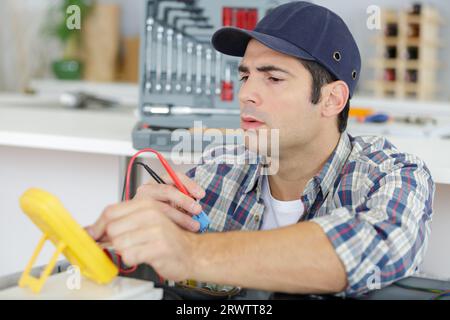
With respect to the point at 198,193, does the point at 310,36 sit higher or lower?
higher

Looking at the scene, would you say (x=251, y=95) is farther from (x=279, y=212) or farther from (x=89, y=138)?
(x=89, y=138)

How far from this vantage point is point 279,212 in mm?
1392

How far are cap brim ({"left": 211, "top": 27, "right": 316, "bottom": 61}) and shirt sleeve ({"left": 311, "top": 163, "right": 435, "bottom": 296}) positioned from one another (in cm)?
30

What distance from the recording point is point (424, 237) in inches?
43.4

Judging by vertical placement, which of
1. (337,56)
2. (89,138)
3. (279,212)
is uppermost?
(337,56)

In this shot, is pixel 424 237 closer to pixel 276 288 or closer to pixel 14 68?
pixel 276 288

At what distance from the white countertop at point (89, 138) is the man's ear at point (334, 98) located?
256 millimetres

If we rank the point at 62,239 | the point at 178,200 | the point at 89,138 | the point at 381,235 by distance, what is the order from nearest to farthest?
the point at 62,239 < the point at 381,235 < the point at 178,200 < the point at 89,138

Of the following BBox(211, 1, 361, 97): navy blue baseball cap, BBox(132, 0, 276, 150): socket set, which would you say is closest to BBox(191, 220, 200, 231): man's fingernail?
BBox(211, 1, 361, 97): navy blue baseball cap

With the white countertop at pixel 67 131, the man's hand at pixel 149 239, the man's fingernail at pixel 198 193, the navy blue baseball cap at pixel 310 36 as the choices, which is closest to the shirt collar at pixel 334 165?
the navy blue baseball cap at pixel 310 36

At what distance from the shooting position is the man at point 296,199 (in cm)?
93

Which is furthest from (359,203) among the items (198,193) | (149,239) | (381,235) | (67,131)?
(67,131)

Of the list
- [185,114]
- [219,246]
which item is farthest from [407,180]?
[185,114]

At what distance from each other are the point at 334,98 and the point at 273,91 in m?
0.15
